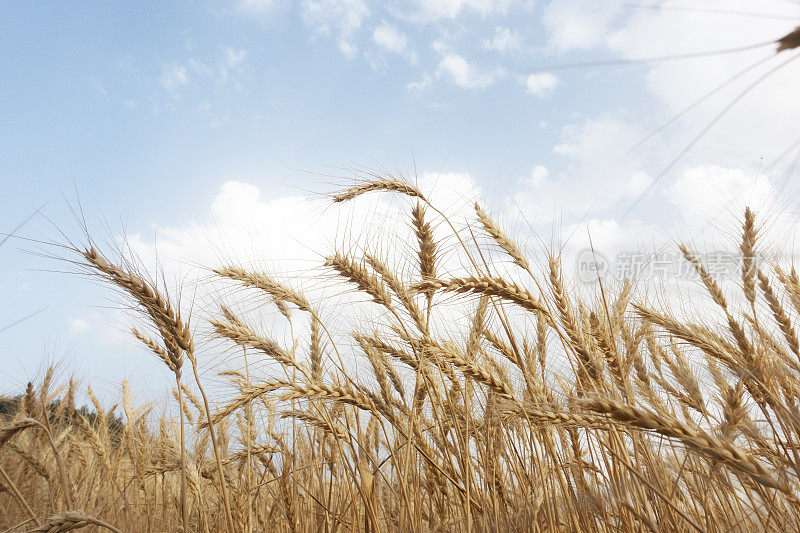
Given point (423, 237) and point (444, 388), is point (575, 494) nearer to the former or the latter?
point (444, 388)

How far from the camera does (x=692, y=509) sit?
2.31m

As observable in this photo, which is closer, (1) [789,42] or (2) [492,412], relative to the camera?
(1) [789,42]

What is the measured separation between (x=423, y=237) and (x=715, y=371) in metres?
1.55

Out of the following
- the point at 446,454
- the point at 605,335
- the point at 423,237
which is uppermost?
the point at 423,237

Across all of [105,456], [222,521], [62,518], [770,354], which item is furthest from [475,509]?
[105,456]

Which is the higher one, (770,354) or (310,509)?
(770,354)

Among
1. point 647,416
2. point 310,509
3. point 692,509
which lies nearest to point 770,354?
A: point 692,509

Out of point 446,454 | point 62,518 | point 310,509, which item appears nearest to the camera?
point 62,518

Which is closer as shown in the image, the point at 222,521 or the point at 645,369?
the point at 645,369

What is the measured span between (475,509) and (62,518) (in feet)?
5.29

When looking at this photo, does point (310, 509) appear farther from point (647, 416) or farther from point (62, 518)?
point (647, 416)

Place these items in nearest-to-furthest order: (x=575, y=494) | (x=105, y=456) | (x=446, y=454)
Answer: (x=575, y=494)
(x=446, y=454)
(x=105, y=456)

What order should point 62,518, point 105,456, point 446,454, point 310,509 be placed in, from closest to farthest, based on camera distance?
point 62,518 → point 446,454 → point 310,509 → point 105,456

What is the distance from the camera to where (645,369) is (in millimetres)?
2857
